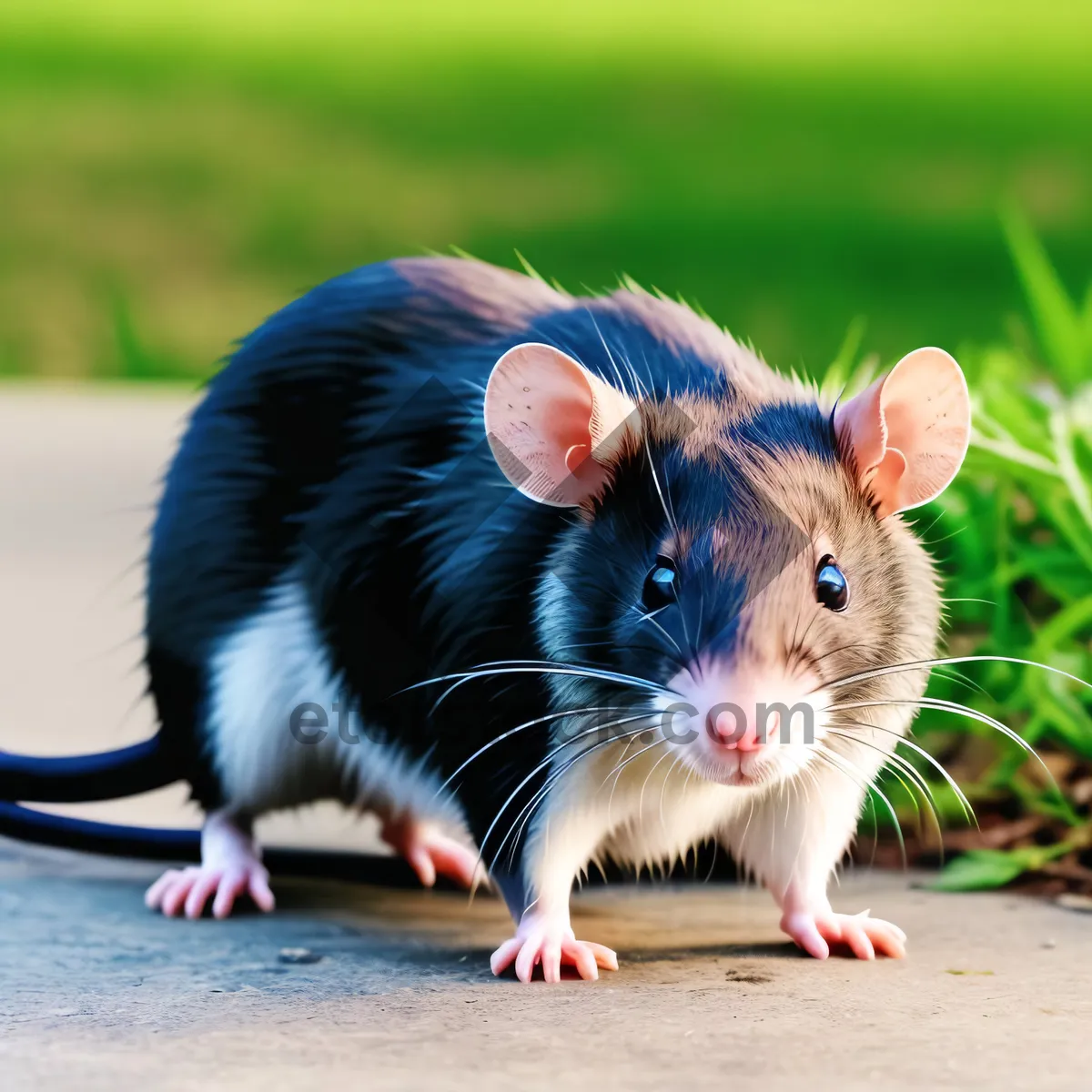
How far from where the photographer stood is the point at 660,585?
81.0 inches

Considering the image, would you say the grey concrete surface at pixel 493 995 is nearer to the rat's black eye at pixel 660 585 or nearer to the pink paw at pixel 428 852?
the pink paw at pixel 428 852

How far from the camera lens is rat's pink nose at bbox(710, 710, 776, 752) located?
1.90 metres

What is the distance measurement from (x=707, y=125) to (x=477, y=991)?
9.12 m

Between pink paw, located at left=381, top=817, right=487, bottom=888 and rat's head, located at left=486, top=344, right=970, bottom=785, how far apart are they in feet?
2.96

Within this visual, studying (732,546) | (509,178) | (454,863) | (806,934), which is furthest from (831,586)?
(509,178)

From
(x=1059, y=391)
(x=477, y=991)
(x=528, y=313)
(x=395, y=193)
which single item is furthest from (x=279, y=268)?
(x=477, y=991)

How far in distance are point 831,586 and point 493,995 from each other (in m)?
0.67

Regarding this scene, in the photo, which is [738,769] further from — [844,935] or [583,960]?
[844,935]

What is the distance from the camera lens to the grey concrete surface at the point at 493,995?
5.89 ft

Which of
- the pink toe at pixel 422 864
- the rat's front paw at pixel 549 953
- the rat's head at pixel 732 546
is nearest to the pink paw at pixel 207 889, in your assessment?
the pink toe at pixel 422 864

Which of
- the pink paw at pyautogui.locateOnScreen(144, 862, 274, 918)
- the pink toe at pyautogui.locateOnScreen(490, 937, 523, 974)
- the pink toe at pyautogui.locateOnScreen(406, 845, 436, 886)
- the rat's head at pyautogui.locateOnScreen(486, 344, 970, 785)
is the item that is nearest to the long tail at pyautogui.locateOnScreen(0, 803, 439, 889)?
the pink toe at pyautogui.locateOnScreen(406, 845, 436, 886)

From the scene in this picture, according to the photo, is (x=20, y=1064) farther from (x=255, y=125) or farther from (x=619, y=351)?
(x=255, y=125)

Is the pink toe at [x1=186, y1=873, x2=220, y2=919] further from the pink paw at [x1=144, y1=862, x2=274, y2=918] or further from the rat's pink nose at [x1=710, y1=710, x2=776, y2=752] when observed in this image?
the rat's pink nose at [x1=710, y1=710, x2=776, y2=752]

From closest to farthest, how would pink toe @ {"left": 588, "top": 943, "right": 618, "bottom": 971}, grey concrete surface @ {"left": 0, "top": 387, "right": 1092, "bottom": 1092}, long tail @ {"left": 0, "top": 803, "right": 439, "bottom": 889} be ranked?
grey concrete surface @ {"left": 0, "top": 387, "right": 1092, "bottom": 1092} < pink toe @ {"left": 588, "top": 943, "right": 618, "bottom": 971} < long tail @ {"left": 0, "top": 803, "right": 439, "bottom": 889}
